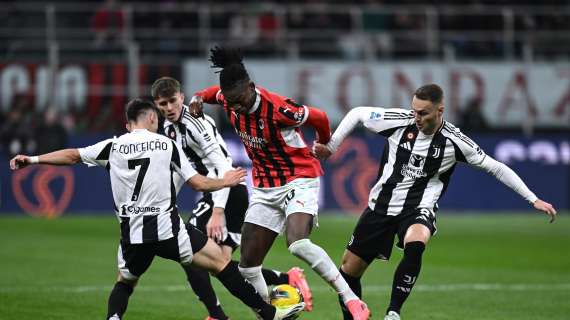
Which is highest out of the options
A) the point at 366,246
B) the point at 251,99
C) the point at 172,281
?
the point at 251,99

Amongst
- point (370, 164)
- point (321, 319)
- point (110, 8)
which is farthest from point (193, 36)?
point (321, 319)

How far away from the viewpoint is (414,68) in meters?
24.4

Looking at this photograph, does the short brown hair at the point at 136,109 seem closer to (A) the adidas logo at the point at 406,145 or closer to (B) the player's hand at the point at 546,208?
(A) the adidas logo at the point at 406,145

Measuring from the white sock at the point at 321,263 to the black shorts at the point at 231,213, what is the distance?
1267mm

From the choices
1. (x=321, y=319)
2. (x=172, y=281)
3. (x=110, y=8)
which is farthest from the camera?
(x=110, y=8)

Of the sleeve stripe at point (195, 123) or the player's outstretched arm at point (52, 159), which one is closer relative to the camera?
the player's outstretched arm at point (52, 159)

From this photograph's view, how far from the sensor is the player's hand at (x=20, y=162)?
845cm

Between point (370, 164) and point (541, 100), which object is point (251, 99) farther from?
point (541, 100)

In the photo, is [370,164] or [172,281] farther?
[370,164]

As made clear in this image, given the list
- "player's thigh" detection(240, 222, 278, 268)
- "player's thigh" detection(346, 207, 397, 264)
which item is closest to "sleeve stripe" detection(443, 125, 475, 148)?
"player's thigh" detection(346, 207, 397, 264)

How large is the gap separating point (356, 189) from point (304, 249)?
15.5 meters

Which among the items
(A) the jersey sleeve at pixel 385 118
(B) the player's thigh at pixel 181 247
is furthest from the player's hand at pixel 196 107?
(A) the jersey sleeve at pixel 385 118

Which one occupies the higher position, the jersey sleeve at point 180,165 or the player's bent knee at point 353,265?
the jersey sleeve at point 180,165

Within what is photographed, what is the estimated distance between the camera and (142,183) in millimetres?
8438
